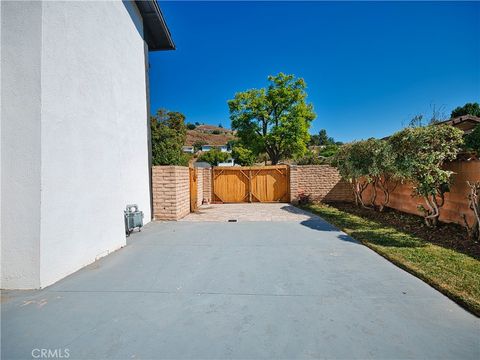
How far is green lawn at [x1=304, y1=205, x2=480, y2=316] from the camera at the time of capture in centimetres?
292

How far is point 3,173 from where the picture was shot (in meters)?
3.02

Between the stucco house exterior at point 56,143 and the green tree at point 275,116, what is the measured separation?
55.1ft

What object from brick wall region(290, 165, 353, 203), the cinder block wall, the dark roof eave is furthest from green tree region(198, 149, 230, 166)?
the cinder block wall

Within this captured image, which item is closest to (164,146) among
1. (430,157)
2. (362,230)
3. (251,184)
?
(251,184)

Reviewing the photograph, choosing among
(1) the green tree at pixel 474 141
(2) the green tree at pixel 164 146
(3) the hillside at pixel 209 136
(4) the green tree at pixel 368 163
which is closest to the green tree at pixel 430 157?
(1) the green tree at pixel 474 141

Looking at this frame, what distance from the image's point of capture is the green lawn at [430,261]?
9.58ft

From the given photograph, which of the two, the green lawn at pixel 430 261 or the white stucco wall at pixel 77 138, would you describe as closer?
the green lawn at pixel 430 261

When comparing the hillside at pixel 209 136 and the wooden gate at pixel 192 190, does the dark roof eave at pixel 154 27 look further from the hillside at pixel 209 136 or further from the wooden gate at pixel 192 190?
the hillside at pixel 209 136

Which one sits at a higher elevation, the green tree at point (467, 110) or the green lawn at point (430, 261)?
the green tree at point (467, 110)

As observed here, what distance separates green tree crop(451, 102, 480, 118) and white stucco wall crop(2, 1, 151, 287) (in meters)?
31.4

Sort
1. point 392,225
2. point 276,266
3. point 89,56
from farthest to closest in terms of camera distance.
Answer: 1. point 392,225
2. point 89,56
3. point 276,266

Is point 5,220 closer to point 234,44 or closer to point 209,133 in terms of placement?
point 234,44

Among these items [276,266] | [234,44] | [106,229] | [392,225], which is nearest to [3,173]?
[106,229]

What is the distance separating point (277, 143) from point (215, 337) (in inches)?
801
